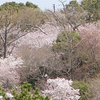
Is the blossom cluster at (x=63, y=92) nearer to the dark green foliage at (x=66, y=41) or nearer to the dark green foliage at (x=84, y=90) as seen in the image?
the dark green foliage at (x=84, y=90)

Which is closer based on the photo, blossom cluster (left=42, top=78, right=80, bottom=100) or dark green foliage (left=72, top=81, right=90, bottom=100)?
blossom cluster (left=42, top=78, right=80, bottom=100)

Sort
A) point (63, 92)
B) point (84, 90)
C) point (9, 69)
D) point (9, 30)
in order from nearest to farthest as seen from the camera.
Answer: point (63, 92), point (84, 90), point (9, 69), point (9, 30)

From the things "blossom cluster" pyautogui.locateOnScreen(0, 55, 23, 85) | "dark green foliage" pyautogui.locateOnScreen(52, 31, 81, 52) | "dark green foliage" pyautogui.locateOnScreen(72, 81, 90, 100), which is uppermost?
"dark green foliage" pyautogui.locateOnScreen(52, 31, 81, 52)

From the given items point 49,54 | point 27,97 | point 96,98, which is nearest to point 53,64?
point 49,54

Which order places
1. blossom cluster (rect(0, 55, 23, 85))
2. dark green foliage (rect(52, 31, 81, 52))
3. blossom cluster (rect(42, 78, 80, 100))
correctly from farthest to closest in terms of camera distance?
dark green foliage (rect(52, 31, 81, 52)) < blossom cluster (rect(0, 55, 23, 85)) < blossom cluster (rect(42, 78, 80, 100))

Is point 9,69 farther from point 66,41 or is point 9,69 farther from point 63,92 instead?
point 63,92

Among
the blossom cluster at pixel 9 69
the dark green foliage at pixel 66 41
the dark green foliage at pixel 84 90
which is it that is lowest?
the dark green foliage at pixel 84 90

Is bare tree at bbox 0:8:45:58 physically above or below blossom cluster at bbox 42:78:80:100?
above

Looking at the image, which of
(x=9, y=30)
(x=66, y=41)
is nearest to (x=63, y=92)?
(x=66, y=41)

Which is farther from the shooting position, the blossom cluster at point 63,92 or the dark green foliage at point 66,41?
the dark green foliage at point 66,41

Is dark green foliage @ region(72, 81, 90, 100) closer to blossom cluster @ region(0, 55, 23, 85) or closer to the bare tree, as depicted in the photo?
blossom cluster @ region(0, 55, 23, 85)

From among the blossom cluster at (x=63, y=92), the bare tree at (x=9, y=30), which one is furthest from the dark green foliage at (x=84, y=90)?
the bare tree at (x=9, y=30)

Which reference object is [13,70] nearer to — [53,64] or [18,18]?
[53,64]

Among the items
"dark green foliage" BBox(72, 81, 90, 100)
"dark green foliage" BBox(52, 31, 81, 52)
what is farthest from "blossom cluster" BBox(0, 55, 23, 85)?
"dark green foliage" BBox(72, 81, 90, 100)
